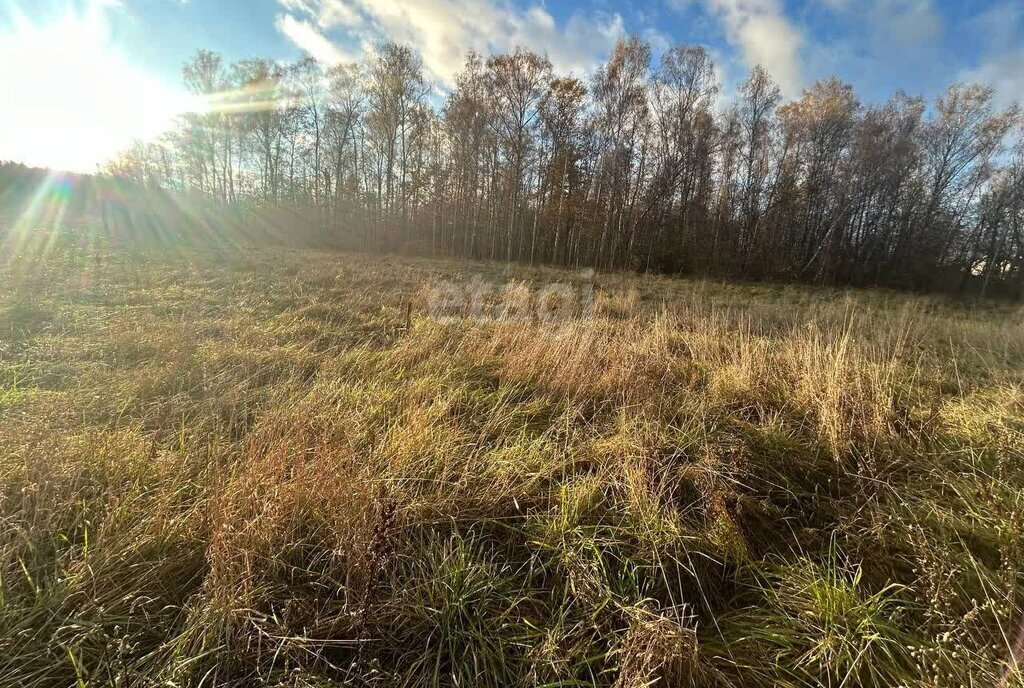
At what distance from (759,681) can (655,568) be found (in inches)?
18.3

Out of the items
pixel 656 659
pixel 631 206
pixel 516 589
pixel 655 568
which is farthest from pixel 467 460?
pixel 631 206

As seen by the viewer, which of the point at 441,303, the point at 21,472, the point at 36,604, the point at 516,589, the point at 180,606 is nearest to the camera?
the point at 36,604

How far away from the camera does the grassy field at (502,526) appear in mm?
1337

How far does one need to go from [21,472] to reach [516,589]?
2408 millimetres

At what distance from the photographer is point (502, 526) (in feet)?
6.50

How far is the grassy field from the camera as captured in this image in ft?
4.39

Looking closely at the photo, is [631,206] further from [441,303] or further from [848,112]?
[441,303]

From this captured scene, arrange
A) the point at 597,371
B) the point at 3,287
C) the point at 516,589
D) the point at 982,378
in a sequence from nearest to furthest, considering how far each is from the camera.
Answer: the point at 516,589 < the point at 597,371 < the point at 982,378 < the point at 3,287

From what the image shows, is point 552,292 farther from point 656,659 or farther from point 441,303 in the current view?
point 656,659

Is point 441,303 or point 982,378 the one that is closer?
point 982,378

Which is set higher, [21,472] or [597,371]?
[597,371]

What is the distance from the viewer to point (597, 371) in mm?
3785

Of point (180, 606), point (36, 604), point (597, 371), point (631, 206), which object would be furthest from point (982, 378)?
point (631, 206)

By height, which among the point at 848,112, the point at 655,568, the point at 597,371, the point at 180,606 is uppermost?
the point at 848,112
